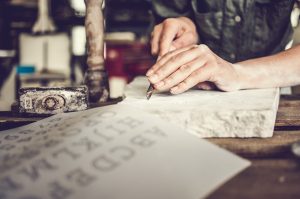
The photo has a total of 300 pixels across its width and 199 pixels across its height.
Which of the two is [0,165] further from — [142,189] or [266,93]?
[266,93]

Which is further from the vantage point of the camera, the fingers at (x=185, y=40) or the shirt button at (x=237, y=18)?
the shirt button at (x=237, y=18)

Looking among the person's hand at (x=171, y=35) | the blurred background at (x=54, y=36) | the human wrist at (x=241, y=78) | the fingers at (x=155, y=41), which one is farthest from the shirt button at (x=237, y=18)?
the blurred background at (x=54, y=36)

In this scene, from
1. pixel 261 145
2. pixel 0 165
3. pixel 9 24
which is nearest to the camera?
pixel 0 165

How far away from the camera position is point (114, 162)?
668 mm

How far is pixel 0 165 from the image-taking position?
2.33 ft

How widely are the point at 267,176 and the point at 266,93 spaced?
0.47 meters

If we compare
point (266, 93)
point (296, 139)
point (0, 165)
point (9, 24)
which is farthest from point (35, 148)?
point (9, 24)

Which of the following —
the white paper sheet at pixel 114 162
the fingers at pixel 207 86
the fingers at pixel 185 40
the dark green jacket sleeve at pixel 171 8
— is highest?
the dark green jacket sleeve at pixel 171 8

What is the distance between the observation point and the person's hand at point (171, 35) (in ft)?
4.60

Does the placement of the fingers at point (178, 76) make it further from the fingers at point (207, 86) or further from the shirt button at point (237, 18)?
the shirt button at point (237, 18)

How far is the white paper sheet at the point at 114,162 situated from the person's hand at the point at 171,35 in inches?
24.2

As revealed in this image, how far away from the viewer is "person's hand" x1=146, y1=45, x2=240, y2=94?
107cm

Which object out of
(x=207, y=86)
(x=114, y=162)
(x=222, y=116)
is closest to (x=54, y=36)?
(x=207, y=86)

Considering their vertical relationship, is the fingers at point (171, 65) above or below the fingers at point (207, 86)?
above
